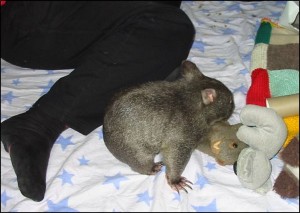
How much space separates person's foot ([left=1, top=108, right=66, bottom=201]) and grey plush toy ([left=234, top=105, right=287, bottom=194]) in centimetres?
92

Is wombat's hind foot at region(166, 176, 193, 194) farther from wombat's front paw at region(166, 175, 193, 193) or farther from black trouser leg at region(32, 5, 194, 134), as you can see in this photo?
black trouser leg at region(32, 5, 194, 134)

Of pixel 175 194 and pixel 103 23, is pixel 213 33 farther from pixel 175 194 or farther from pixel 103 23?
Answer: pixel 175 194

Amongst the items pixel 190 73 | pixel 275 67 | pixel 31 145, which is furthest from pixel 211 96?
pixel 31 145

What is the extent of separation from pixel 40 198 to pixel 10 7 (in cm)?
132

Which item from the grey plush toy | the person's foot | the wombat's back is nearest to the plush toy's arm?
the grey plush toy

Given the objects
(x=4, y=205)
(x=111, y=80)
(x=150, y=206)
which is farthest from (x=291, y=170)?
(x=4, y=205)

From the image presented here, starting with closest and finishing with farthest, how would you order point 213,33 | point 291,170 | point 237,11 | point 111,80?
point 291,170 < point 111,80 < point 213,33 < point 237,11

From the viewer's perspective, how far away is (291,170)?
4.96 feet

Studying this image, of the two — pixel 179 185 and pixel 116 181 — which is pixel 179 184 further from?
pixel 116 181

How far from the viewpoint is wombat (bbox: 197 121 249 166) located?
1.70m

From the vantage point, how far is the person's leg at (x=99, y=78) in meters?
1.95

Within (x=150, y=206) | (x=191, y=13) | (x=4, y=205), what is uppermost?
(x=191, y=13)

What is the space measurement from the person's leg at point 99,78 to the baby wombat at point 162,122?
0.29 m

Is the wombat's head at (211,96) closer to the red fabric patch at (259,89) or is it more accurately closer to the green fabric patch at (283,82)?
the red fabric patch at (259,89)
